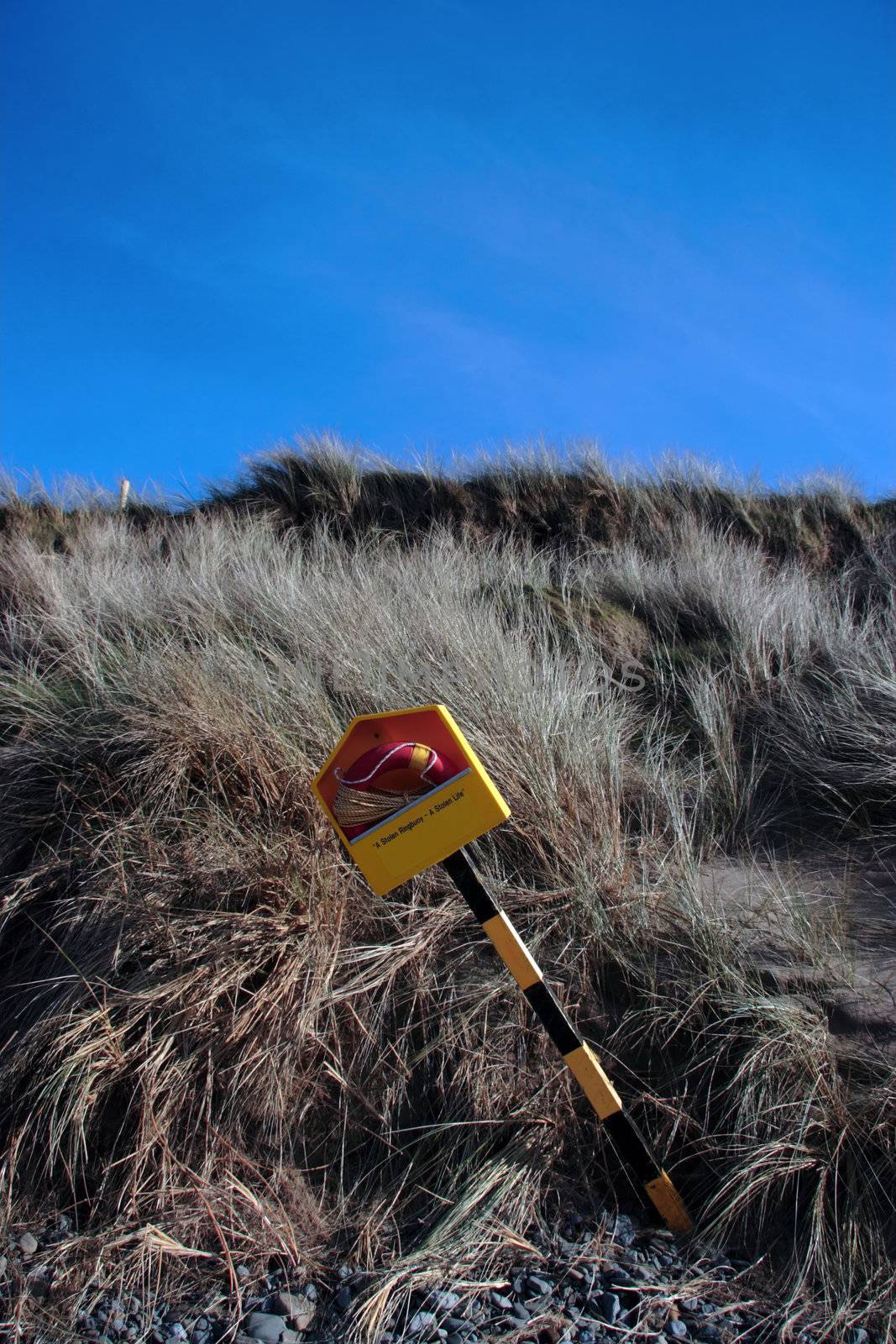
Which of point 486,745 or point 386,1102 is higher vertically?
point 486,745

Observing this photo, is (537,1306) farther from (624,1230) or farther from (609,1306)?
(624,1230)

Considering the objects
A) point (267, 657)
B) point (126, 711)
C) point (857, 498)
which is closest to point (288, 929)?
point (126, 711)

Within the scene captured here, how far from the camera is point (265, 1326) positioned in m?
2.16

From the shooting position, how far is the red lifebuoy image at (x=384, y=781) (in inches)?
86.7

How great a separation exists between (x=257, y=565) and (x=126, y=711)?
106 inches

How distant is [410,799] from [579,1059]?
84 centimetres

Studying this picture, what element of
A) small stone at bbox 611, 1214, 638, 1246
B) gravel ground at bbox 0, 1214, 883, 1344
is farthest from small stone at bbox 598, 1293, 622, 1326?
small stone at bbox 611, 1214, 638, 1246

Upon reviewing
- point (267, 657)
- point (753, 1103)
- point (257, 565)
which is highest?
point (257, 565)

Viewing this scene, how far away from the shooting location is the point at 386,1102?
105 inches

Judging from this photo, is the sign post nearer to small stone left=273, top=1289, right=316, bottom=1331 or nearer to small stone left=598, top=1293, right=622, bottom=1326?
small stone left=598, top=1293, right=622, bottom=1326

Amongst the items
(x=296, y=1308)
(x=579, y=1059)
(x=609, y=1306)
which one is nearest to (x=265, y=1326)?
(x=296, y=1308)

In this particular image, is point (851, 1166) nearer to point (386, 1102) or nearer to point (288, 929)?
point (386, 1102)

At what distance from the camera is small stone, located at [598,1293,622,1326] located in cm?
207

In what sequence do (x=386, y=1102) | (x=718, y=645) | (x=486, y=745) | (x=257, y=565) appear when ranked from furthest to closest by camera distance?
1. (x=257, y=565)
2. (x=718, y=645)
3. (x=486, y=745)
4. (x=386, y=1102)
